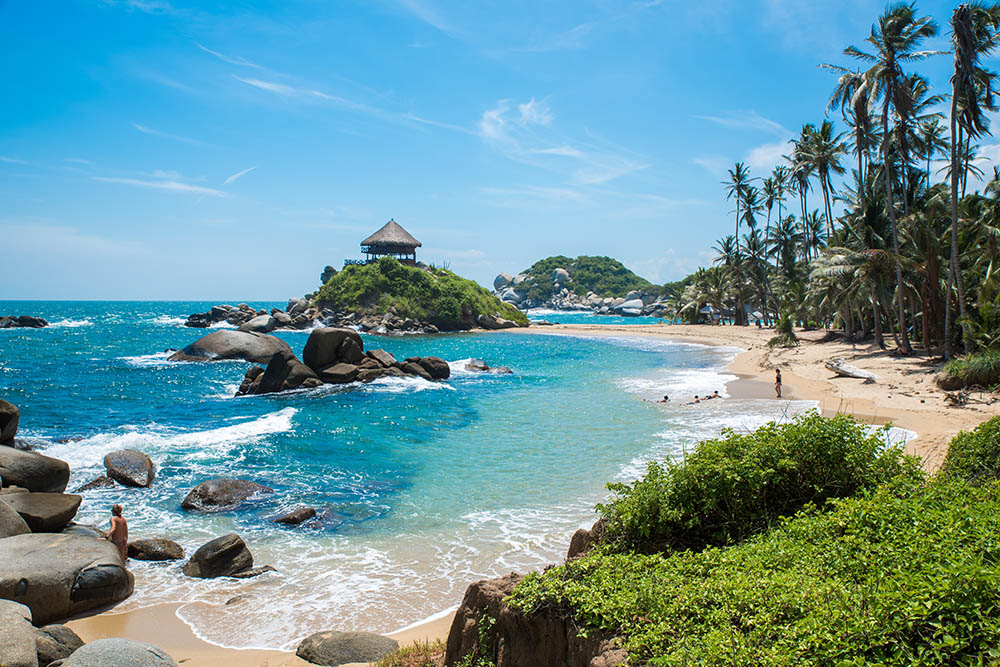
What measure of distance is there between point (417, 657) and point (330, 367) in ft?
90.2

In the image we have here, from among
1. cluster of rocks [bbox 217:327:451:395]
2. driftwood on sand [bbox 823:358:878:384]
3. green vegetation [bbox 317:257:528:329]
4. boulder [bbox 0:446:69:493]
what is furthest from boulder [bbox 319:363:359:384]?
green vegetation [bbox 317:257:528:329]

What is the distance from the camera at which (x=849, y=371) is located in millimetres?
27797

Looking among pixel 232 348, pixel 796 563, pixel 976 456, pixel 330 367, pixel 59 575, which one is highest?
pixel 976 456

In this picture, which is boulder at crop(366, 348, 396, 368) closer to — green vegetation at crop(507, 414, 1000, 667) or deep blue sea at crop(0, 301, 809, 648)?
deep blue sea at crop(0, 301, 809, 648)

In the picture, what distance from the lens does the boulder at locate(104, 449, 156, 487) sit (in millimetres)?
15375

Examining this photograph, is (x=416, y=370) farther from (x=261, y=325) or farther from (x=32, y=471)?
(x=261, y=325)

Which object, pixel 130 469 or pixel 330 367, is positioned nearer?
pixel 130 469

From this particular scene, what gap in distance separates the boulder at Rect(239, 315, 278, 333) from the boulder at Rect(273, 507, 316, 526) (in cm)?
6543

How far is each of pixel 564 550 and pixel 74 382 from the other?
1284 inches

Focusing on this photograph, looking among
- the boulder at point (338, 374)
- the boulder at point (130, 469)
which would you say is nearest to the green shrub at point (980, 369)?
the boulder at point (130, 469)

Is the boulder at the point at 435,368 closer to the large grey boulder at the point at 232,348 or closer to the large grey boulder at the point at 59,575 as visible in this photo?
the large grey boulder at the point at 232,348

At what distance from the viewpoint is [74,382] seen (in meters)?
32.3

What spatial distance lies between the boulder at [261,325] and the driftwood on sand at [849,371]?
6389 cm

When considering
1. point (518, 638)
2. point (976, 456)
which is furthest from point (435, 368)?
point (518, 638)
